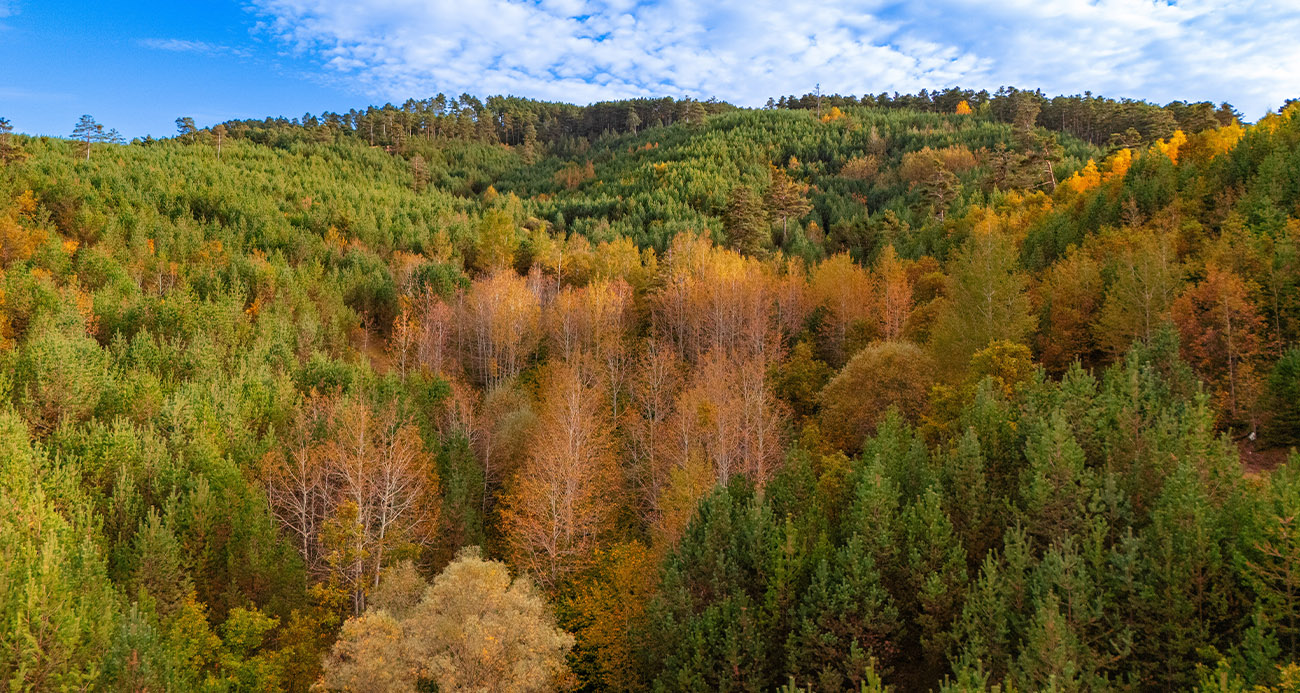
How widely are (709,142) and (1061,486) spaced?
10728cm

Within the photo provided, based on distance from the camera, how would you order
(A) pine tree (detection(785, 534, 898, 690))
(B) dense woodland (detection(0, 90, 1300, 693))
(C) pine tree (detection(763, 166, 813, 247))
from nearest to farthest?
1. (B) dense woodland (detection(0, 90, 1300, 693))
2. (A) pine tree (detection(785, 534, 898, 690))
3. (C) pine tree (detection(763, 166, 813, 247))

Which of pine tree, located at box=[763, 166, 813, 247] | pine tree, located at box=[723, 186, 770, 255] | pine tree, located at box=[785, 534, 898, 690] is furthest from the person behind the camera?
pine tree, located at box=[763, 166, 813, 247]

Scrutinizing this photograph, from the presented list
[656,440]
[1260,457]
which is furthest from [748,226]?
[1260,457]

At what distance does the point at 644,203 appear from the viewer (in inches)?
3755

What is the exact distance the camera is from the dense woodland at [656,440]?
2148 cm

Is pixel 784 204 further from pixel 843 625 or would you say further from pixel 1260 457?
pixel 843 625

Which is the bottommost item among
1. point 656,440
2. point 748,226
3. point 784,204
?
point 656,440

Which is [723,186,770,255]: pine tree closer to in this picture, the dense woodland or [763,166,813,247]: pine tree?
the dense woodland

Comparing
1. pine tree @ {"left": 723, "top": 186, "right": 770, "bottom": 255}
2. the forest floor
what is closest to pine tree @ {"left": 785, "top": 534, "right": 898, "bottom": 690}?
the forest floor

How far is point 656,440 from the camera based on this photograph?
43.0m

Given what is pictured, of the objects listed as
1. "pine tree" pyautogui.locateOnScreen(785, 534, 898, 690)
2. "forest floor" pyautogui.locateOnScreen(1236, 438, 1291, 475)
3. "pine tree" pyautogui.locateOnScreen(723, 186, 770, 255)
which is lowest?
"pine tree" pyautogui.locateOnScreen(785, 534, 898, 690)

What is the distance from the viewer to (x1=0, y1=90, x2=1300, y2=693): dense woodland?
2148cm

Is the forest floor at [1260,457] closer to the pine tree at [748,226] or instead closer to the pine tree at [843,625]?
the pine tree at [843,625]

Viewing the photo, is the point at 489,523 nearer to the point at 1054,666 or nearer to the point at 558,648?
the point at 558,648
